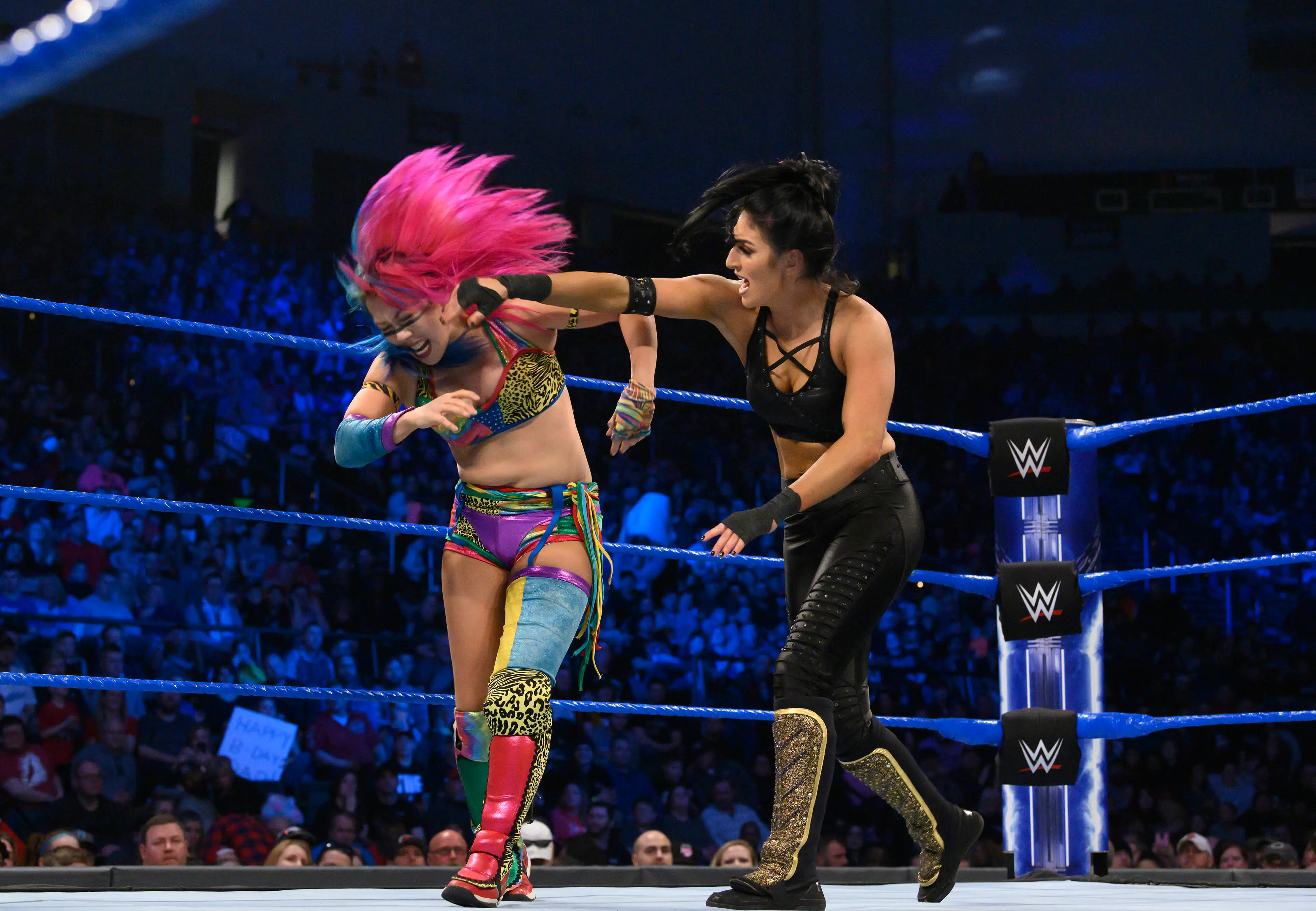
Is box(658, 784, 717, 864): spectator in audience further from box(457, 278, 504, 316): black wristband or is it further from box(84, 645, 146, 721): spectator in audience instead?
box(457, 278, 504, 316): black wristband

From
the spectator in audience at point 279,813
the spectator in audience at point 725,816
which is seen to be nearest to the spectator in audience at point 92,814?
the spectator in audience at point 279,813

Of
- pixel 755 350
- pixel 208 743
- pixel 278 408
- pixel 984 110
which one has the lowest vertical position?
pixel 208 743

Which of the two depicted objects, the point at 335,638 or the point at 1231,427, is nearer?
the point at 335,638

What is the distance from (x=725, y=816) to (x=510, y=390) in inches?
172

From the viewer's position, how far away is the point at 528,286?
1.80m

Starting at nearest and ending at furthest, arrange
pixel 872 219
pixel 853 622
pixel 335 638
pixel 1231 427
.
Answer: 1. pixel 853 622
2. pixel 335 638
3. pixel 1231 427
4. pixel 872 219

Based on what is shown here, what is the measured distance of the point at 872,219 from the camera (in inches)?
436

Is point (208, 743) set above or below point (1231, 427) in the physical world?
below

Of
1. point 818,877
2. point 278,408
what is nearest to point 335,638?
point 278,408

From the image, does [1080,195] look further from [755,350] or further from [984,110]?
[755,350]

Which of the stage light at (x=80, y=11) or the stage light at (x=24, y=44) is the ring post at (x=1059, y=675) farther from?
the stage light at (x=24, y=44)

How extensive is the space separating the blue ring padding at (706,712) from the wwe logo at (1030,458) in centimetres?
41

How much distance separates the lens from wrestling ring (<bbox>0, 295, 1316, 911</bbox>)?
2133 mm

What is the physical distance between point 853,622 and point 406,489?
5.87m
